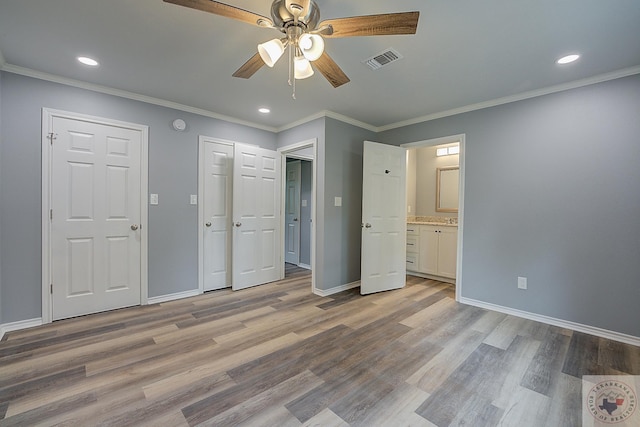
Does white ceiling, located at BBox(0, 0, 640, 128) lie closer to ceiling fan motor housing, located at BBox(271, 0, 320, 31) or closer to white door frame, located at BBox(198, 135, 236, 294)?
ceiling fan motor housing, located at BBox(271, 0, 320, 31)

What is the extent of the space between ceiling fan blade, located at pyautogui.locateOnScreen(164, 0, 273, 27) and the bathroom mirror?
409 centimetres

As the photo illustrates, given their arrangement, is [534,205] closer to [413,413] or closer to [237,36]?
[413,413]

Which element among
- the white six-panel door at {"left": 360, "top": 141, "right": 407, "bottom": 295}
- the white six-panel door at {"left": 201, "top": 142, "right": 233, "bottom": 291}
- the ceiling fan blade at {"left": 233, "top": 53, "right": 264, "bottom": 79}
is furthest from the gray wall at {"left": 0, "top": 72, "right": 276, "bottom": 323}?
the white six-panel door at {"left": 360, "top": 141, "right": 407, "bottom": 295}

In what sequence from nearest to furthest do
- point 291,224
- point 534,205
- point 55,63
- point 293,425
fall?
point 293,425, point 55,63, point 534,205, point 291,224

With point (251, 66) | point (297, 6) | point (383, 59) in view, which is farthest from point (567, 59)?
point (251, 66)

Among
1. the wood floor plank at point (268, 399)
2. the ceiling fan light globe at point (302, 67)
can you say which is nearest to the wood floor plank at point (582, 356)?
the wood floor plank at point (268, 399)

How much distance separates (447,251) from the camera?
412 centimetres

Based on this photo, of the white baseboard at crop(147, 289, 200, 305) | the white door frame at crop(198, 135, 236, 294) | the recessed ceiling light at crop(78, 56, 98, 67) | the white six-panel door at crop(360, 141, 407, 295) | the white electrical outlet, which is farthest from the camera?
the white six-panel door at crop(360, 141, 407, 295)

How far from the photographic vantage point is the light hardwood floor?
1.49 meters

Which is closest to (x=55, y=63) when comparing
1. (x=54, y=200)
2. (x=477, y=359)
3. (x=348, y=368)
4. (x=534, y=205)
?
(x=54, y=200)

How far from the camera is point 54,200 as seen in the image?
8.47 ft

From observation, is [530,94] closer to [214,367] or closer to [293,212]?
[214,367]

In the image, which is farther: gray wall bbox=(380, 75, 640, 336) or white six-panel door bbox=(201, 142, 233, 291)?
white six-panel door bbox=(201, 142, 233, 291)

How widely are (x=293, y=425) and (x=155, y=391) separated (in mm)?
923
